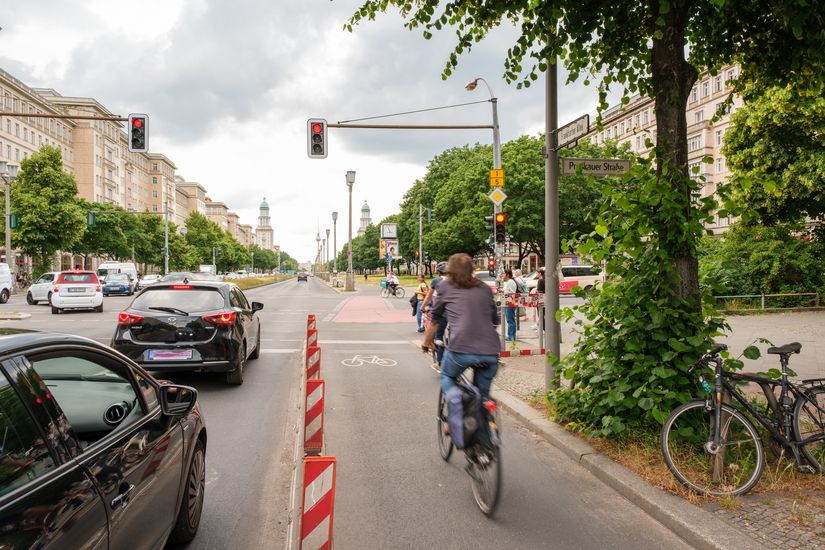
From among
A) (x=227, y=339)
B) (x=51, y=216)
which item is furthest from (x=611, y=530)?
(x=51, y=216)

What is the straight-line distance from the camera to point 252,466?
543cm

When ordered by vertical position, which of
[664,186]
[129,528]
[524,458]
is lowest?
[524,458]

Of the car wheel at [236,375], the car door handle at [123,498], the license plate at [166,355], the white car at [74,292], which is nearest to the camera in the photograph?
the car door handle at [123,498]

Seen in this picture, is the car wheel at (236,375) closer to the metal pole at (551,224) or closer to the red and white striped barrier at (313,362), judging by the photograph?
the red and white striped barrier at (313,362)

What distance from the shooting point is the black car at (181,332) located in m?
8.55

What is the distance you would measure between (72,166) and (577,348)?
301 ft

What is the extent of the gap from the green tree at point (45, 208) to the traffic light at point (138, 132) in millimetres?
27569

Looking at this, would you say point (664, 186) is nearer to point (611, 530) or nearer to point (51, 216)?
point (611, 530)

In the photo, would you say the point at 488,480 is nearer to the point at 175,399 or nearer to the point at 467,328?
the point at 467,328

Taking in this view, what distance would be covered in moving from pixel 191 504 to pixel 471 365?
7.44 feet

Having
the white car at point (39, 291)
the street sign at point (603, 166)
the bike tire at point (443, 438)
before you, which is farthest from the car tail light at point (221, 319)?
the white car at point (39, 291)

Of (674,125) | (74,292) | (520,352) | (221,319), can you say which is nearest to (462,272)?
(674,125)

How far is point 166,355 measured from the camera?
855 cm

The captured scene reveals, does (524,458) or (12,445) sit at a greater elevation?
(12,445)
